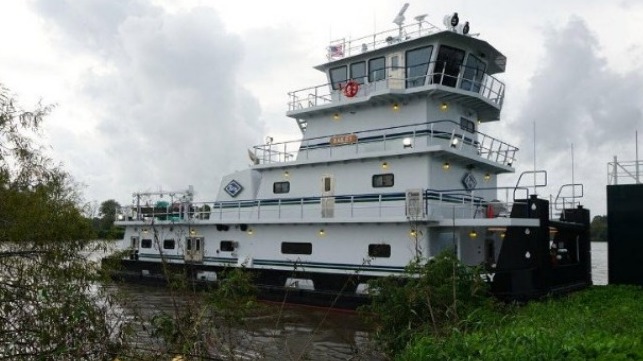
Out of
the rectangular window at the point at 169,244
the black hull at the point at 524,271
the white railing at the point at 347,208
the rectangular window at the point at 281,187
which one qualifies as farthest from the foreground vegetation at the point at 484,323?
the rectangular window at the point at 169,244

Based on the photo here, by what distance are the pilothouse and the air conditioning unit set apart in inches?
1.2

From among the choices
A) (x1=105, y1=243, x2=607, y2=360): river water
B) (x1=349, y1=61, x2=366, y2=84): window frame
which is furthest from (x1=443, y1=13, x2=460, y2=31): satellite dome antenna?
(x1=105, y1=243, x2=607, y2=360): river water

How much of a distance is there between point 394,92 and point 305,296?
7.01m

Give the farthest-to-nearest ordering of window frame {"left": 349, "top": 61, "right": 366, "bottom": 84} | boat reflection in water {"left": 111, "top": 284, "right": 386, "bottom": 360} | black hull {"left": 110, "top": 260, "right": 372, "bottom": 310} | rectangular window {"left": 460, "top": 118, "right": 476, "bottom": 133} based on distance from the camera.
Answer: window frame {"left": 349, "top": 61, "right": 366, "bottom": 84} → rectangular window {"left": 460, "top": 118, "right": 476, "bottom": 133} → black hull {"left": 110, "top": 260, "right": 372, "bottom": 310} → boat reflection in water {"left": 111, "top": 284, "right": 386, "bottom": 360}

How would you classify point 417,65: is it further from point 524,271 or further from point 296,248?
point 524,271

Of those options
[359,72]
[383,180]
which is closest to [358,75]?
[359,72]

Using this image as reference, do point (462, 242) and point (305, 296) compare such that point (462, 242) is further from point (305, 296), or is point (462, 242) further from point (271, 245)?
point (271, 245)

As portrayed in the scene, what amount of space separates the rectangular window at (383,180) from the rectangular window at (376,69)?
3627 millimetres

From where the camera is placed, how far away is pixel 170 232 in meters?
22.6

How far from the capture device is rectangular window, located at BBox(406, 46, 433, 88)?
18.1 m

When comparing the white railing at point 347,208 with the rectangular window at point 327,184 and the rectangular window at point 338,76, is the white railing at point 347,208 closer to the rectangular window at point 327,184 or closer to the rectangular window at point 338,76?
the rectangular window at point 327,184

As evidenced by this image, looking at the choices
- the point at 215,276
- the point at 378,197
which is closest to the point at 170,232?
the point at 215,276

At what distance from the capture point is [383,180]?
57.2 ft

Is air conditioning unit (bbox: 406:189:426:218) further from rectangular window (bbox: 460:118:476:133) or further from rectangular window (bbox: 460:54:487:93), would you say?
rectangular window (bbox: 460:54:487:93)
